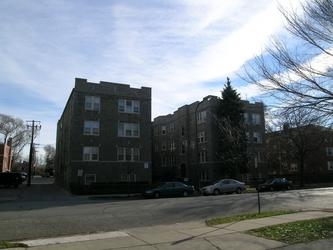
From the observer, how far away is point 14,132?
11312 centimetres

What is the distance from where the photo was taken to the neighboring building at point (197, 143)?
195ft

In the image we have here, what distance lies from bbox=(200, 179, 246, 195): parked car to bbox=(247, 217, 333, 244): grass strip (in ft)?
82.5

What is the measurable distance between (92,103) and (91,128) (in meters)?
2.87

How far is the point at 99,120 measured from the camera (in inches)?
1925

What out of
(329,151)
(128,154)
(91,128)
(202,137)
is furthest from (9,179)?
(329,151)

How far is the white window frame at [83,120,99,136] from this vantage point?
158 feet

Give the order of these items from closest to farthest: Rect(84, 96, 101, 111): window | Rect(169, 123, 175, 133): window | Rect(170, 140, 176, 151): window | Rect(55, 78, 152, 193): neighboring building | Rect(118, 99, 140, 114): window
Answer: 1. Rect(55, 78, 152, 193): neighboring building
2. Rect(84, 96, 101, 111): window
3. Rect(118, 99, 140, 114): window
4. Rect(170, 140, 176, 151): window
5. Rect(169, 123, 175, 133): window

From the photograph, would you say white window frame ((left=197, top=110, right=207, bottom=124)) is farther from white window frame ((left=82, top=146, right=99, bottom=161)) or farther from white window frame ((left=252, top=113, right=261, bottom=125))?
white window frame ((left=82, top=146, right=99, bottom=161))

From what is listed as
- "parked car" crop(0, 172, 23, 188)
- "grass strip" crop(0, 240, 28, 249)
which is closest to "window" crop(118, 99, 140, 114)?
"parked car" crop(0, 172, 23, 188)

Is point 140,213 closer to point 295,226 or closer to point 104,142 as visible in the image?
point 295,226

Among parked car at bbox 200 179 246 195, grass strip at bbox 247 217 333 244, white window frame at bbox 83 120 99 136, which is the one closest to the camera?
grass strip at bbox 247 217 333 244

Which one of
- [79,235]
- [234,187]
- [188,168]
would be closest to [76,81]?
[234,187]

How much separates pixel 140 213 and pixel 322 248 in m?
10.8

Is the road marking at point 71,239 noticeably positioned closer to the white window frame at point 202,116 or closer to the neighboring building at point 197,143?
the neighboring building at point 197,143
